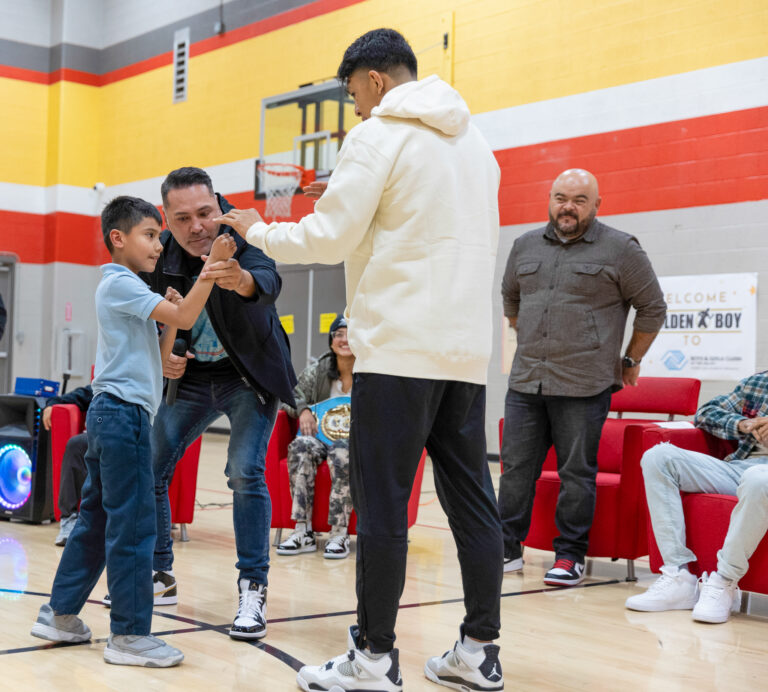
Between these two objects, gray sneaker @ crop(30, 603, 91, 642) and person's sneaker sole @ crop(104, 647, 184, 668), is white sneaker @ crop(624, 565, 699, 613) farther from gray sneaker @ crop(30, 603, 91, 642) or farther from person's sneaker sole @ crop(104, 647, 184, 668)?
gray sneaker @ crop(30, 603, 91, 642)

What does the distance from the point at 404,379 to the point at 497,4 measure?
Result: 673 cm

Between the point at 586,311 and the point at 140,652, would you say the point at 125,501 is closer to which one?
the point at 140,652

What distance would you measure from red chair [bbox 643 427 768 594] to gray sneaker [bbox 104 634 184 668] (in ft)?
5.98

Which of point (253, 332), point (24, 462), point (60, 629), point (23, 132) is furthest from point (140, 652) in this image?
point (23, 132)

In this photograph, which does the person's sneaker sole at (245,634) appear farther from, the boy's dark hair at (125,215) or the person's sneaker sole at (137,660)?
the boy's dark hair at (125,215)

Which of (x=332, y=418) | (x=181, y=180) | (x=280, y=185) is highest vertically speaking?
(x=280, y=185)

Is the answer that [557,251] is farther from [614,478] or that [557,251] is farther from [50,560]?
[50,560]

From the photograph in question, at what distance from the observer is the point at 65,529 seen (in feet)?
13.7

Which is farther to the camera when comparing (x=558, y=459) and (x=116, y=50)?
(x=116, y=50)

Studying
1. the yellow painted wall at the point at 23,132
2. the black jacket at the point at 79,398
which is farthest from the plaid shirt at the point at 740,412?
the yellow painted wall at the point at 23,132

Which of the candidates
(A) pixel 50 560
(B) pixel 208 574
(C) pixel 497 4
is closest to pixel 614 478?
(B) pixel 208 574

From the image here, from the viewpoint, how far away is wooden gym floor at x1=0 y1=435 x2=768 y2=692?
2.29 m

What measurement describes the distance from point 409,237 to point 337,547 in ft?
7.44

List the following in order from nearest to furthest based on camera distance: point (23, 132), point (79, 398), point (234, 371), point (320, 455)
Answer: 1. point (234, 371)
2. point (320, 455)
3. point (79, 398)
4. point (23, 132)
